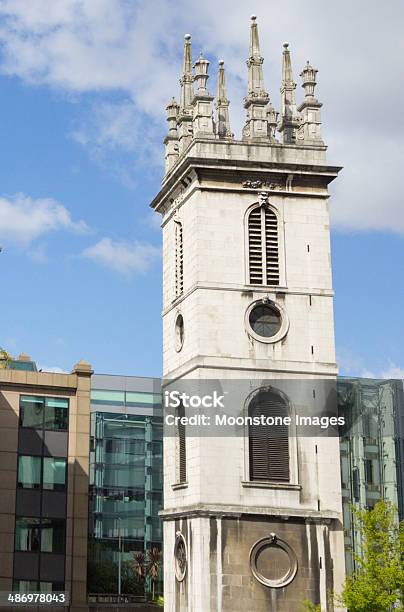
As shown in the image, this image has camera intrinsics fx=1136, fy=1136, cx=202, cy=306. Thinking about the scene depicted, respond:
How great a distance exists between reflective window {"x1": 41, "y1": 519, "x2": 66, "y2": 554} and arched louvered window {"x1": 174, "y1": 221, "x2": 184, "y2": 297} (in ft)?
88.3

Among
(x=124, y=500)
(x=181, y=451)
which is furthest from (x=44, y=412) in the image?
(x=181, y=451)

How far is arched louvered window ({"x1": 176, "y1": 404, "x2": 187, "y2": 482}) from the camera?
54.0 m

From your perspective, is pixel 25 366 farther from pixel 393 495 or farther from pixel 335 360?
pixel 335 360

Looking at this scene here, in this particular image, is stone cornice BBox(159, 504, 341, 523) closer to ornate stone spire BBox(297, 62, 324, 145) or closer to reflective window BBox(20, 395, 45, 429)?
ornate stone spire BBox(297, 62, 324, 145)

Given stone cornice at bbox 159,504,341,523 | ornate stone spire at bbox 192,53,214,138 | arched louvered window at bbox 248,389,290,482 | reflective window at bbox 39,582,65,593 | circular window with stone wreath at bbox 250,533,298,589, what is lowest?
reflective window at bbox 39,582,65,593

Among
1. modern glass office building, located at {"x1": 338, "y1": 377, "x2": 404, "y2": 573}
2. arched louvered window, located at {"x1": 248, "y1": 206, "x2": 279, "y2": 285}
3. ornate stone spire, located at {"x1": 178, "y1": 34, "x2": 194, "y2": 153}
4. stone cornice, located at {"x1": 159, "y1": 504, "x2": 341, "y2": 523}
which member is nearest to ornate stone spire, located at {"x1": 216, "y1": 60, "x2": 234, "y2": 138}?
ornate stone spire, located at {"x1": 178, "y1": 34, "x2": 194, "y2": 153}

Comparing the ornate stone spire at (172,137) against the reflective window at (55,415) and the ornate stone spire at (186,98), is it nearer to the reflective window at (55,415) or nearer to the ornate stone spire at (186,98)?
the ornate stone spire at (186,98)

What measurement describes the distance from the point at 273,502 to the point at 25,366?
1784 inches

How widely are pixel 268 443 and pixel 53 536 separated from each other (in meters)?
→ 29.8

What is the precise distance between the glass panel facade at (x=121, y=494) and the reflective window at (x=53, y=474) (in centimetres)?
1958

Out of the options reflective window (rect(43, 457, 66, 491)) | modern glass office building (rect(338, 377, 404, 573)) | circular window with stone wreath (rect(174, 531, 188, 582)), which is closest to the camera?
circular window with stone wreath (rect(174, 531, 188, 582))

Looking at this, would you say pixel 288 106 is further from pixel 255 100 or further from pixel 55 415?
pixel 55 415

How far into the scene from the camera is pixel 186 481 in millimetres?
52969

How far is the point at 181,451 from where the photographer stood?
180 ft
